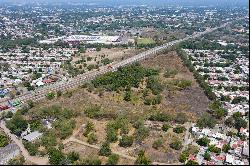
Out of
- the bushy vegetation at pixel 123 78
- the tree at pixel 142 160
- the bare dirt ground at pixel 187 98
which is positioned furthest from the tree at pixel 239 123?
the bushy vegetation at pixel 123 78

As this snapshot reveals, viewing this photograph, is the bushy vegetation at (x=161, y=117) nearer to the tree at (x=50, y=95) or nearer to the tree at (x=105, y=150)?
the tree at (x=105, y=150)

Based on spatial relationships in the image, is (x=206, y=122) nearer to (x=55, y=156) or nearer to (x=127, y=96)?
(x=127, y=96)

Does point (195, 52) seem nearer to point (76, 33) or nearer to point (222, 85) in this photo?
point (222, 85)

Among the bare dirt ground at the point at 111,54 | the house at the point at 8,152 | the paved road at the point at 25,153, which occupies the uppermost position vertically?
the bare dirt ground at the point at 111,54

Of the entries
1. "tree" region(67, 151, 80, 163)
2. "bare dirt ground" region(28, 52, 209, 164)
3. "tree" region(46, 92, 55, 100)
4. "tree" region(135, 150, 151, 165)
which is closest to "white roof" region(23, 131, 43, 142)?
"bare dirt ground" region(28, 52, 209, 164)

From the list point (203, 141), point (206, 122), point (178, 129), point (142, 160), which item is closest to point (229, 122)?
point (206, 122)
